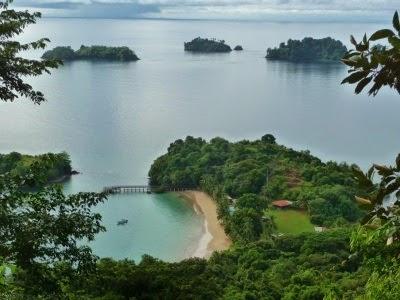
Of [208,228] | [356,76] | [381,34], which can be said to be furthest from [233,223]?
[381,34]

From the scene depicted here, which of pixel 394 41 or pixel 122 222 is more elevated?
pixel 394 41

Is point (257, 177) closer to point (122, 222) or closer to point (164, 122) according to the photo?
point (122, 222)

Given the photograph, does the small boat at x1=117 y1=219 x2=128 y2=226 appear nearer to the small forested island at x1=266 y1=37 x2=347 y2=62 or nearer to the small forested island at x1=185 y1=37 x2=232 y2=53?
the small forested island at x1=266 y1=37 x2=347 y2=62

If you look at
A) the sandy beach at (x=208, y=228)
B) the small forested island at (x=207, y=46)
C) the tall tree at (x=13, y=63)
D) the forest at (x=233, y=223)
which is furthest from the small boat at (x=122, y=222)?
the small forested island at (x=207, y=46)

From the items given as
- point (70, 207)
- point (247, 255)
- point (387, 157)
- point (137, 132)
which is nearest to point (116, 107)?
point (137, 132)

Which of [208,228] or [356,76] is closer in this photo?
[356,76]

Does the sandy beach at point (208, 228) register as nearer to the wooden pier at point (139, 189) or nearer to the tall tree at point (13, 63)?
the wooden pier at point (139, 189)
